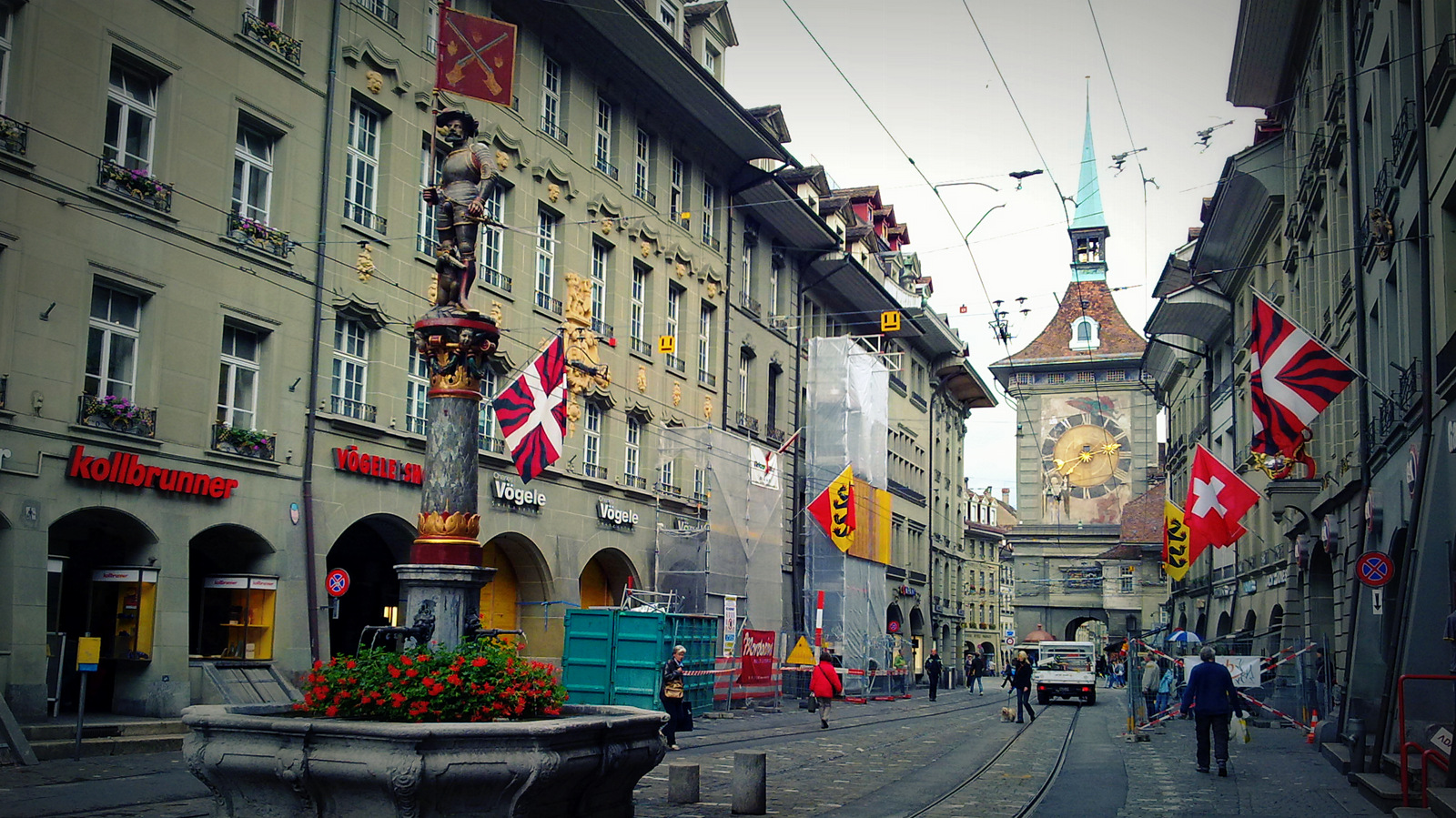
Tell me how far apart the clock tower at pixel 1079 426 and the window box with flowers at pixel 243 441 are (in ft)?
220

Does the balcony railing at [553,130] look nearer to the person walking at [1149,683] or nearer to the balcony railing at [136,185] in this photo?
the balcony railing at [136,185]

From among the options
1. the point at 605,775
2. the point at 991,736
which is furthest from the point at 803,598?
the point at 605,775

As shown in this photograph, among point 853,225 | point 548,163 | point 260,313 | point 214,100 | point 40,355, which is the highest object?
point 853,225

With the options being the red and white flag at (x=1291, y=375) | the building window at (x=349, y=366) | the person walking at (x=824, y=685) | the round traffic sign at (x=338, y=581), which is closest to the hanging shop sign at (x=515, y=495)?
the building window at (x=349, y=366)

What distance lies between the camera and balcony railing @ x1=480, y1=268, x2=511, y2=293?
27266 millimetres

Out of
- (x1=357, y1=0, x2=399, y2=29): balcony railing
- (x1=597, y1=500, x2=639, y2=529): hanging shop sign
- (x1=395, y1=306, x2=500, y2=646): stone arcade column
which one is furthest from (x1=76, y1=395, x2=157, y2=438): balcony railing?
(x1=597, y1=500, x2=639, y2=529): hanging shop sign

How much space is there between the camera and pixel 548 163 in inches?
1153

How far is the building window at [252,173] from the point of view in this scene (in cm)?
2138

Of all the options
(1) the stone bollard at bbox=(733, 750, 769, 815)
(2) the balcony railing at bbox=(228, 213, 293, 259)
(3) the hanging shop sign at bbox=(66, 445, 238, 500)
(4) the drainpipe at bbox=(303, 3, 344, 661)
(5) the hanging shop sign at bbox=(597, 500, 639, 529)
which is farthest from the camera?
(5) the hanging shop sign at bbox=(597, 500, 639, 529)

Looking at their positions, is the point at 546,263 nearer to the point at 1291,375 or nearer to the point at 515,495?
the point at 515,495

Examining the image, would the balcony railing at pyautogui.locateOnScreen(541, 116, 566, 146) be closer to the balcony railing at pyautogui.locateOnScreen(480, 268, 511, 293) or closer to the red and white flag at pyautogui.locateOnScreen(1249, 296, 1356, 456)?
the balcony railing at pyautogui.locateOnScreen(480, 268, 511, 293)

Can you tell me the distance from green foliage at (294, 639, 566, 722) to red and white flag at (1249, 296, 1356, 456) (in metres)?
12.5

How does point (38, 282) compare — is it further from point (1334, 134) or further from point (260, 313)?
point (1334, 134)

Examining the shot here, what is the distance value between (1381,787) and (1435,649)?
3.14m
